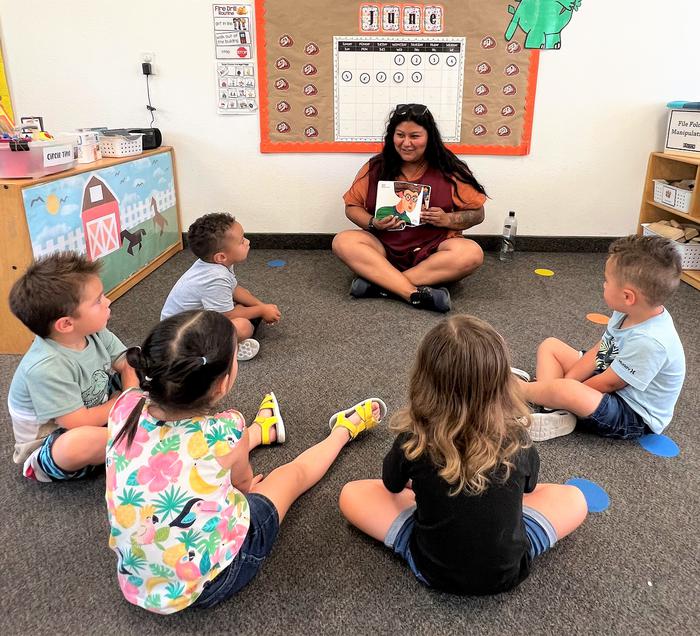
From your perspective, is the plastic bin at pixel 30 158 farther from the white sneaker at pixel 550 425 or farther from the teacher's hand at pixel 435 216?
the white sneaker at pixel 550 425

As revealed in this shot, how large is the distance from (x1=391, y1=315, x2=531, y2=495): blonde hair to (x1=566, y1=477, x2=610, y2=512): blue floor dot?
449 millimetres

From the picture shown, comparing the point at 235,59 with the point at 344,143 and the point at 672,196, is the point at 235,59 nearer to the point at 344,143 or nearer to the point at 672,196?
the point at 344,143

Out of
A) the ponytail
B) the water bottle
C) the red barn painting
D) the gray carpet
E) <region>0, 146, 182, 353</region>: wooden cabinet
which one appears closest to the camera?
the ponytail

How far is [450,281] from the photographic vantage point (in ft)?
9.00

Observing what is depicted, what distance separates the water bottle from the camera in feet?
11.0

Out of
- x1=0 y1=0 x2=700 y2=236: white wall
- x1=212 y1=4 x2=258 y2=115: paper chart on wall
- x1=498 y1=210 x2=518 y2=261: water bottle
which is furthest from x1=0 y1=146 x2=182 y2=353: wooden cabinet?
x1=498 y1=210 x2=518 y2=261: water bottle

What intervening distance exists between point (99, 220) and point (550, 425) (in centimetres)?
194

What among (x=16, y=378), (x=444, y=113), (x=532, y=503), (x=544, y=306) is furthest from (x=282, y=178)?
(x=532, y=503)

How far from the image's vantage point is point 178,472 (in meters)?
0.99

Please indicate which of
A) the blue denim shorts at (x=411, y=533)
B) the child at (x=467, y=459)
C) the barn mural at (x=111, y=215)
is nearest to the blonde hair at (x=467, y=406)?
the child at (x=467, y=459)

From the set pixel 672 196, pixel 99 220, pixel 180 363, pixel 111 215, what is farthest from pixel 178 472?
pixel 672 196

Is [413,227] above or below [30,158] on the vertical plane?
below

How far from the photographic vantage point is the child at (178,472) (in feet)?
3.22

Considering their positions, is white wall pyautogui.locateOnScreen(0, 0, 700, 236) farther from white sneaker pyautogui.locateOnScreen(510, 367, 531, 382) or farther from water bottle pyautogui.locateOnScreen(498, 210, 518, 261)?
white sneaker pyautogui.locateOnScreen(510, 367, 531, 382)
